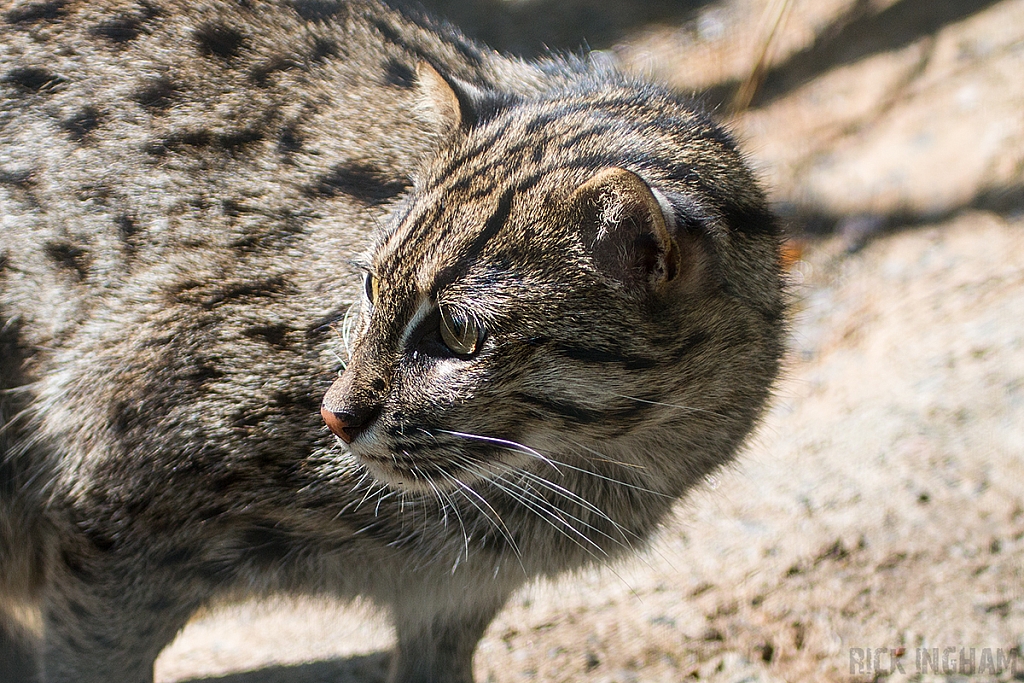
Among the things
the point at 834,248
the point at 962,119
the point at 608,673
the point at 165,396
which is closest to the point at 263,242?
the point at 165,396

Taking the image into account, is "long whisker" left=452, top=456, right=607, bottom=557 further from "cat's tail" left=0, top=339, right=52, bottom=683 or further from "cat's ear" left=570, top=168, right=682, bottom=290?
"cat's tail" left=0, top=339, right=52, bottom=683

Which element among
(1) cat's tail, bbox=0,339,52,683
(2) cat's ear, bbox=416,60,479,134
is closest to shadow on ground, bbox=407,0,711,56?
(2) cat's ear, bbox=416,60,479,134

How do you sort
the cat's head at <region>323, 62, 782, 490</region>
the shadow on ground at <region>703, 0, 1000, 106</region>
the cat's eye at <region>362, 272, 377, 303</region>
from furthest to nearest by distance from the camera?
1. the shadow on ground at <region>703, 0, 1000, 106</region>
2. the cat's eye at <region>362, 272, 377, 303</region>
3. the cat's head at <region>323, 62, 782, 490</region>

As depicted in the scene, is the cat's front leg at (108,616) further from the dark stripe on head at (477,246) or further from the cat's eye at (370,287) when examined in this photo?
A: the dark stripe on head at (477,246)

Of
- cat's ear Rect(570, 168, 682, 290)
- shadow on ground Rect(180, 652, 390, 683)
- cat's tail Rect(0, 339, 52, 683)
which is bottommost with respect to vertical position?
shadow on ground Rect(180, 652, 390, 683)

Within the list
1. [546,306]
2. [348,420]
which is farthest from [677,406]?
[348,420]
